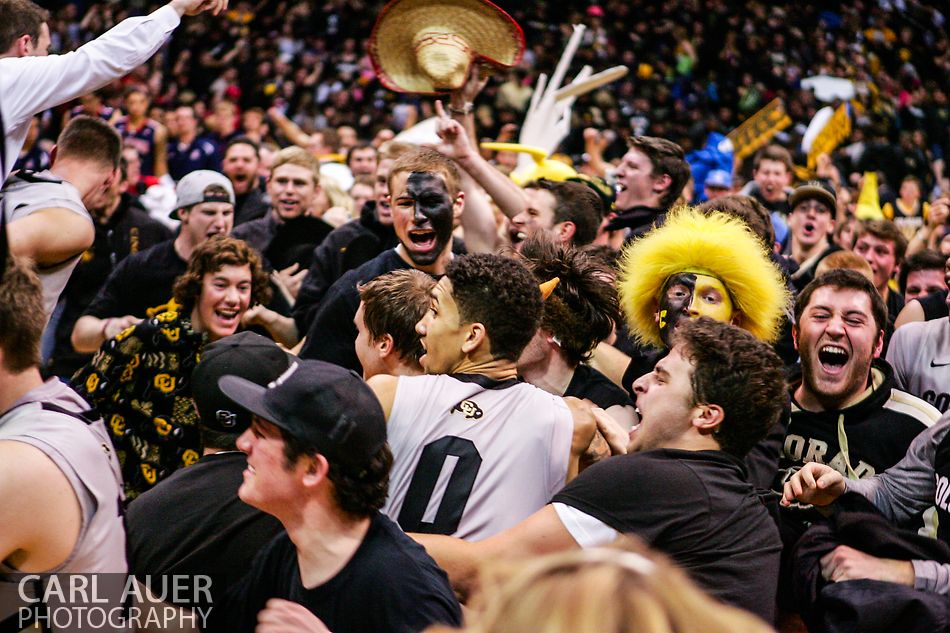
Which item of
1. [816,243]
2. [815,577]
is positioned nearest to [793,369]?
[815,577]

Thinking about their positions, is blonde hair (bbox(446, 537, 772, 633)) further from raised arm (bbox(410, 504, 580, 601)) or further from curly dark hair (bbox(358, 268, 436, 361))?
curly dark hair (bbox(358, 268, 436, 361))

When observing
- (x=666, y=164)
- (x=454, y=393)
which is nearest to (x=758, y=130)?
(x=666, y=164)

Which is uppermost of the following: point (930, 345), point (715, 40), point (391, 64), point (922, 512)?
point (715, 40)

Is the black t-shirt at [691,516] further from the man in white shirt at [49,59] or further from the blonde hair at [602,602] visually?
the man in white shirt at [49,59]

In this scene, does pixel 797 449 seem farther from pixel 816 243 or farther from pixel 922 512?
pixel 816 243

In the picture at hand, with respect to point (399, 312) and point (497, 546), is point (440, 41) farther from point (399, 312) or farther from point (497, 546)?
point (497, 546)

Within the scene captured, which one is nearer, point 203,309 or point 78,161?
point 78,161

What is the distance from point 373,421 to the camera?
2.61 meters

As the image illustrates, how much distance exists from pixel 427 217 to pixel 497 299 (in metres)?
1.69

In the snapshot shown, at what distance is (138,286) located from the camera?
604 centimetres

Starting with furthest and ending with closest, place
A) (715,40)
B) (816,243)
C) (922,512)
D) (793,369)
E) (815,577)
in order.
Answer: (715,40), (816,243), (793,369), (922,512), (815,577)

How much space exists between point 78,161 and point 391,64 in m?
1.54

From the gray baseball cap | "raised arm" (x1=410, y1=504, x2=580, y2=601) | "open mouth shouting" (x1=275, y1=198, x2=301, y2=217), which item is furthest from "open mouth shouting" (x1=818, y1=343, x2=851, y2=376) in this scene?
"open mouth shouting" (x1=275, y1=198, x2=301, y2=217)

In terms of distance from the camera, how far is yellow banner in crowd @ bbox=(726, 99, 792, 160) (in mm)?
11664
